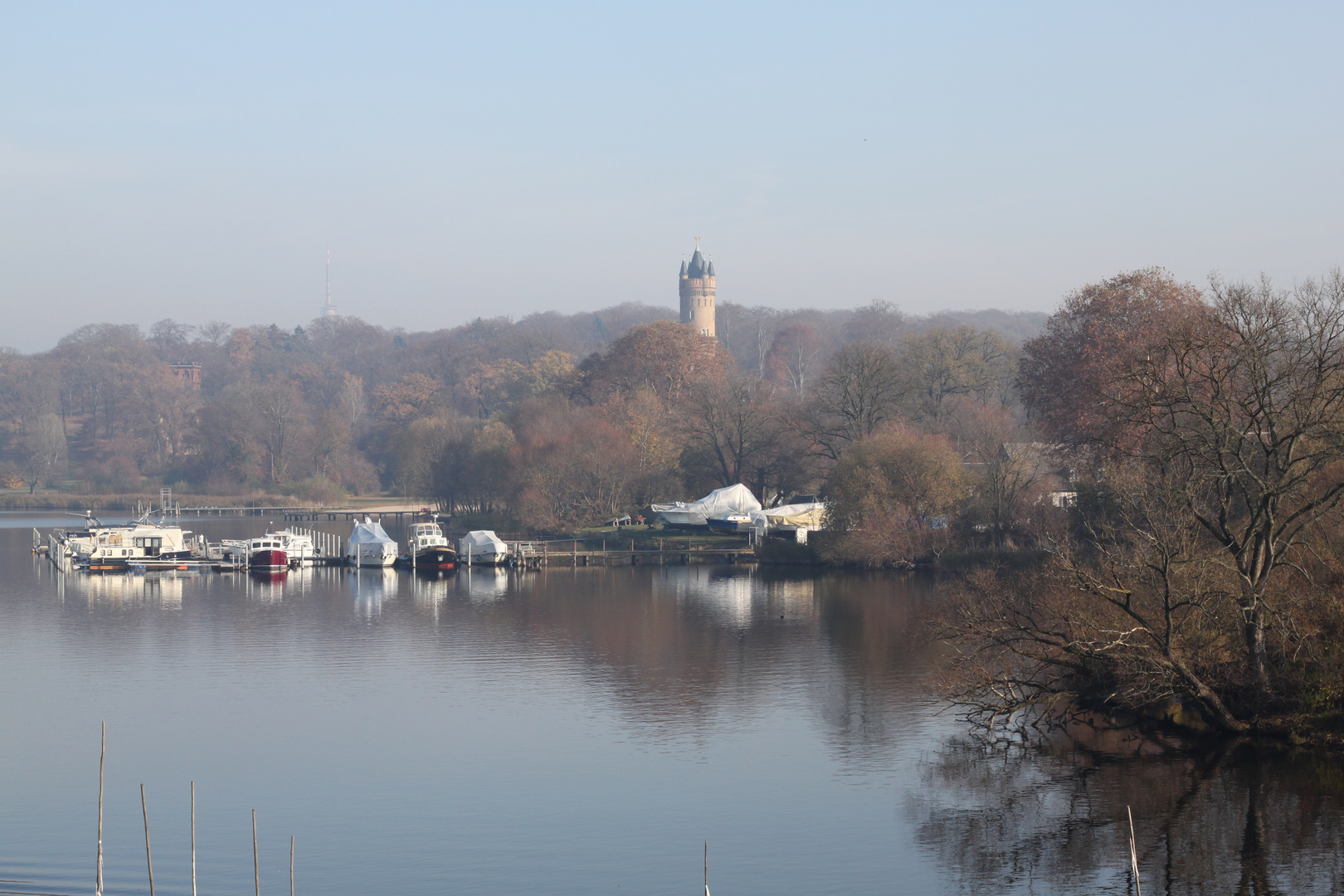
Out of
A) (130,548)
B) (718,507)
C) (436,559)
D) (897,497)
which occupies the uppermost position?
(897,497)

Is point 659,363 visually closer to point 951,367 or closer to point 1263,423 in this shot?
point 951,367

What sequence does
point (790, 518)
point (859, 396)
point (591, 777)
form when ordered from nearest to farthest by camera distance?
point (591, 777)
point (790, 518)
point (859, 396)

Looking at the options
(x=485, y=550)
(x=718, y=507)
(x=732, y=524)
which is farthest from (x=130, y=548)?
(x=732, y=524)

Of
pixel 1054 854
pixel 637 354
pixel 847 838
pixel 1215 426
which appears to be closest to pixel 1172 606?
pixel 1215 426

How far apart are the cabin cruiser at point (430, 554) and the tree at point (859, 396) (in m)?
20.6

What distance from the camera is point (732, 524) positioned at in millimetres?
67812

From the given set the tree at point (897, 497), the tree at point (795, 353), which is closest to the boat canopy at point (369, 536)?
the tree at point (897, 497)

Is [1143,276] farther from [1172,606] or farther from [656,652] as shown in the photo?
[1172,606]

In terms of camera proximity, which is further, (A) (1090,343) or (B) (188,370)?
(B) (188,370)

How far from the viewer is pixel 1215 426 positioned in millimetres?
23406

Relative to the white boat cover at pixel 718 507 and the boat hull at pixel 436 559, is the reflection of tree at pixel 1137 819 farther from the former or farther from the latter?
the white boat cover at pixel 718 507

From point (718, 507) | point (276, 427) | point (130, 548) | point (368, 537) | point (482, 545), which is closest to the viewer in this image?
point (482, 545)

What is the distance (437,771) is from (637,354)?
62930mm

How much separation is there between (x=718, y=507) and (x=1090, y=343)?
77.7 feet
